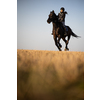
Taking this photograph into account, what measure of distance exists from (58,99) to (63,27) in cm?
459

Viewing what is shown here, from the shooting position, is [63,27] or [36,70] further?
[63,27]

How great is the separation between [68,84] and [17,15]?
162cm

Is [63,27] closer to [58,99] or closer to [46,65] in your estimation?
[46,65]

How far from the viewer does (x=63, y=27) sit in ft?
17.0

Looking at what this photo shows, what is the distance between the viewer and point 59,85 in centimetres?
96
